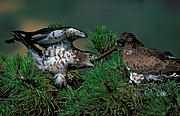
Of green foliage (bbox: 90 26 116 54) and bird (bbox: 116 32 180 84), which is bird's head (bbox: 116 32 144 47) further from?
green foliage (bbox: 90 26 116 54)

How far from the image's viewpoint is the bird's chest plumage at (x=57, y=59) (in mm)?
1633

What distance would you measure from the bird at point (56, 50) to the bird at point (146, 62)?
136mm

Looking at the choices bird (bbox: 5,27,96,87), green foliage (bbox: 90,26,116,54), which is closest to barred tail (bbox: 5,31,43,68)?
bird (bbox: 5,27,96,87)

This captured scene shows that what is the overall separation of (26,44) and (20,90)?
0.18 meters

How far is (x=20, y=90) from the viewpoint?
1510 mm

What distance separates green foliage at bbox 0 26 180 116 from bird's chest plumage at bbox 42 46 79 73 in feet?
0.10

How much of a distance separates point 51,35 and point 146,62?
12.1 inches

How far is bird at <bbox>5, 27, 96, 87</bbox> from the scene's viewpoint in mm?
1620

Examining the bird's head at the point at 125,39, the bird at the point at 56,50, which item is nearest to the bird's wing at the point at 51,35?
the bird at the point at 56,50

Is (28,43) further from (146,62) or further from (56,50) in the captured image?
(146,62)

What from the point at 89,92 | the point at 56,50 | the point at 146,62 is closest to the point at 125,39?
the point at 146,62

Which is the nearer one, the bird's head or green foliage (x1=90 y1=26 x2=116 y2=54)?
the bird's head

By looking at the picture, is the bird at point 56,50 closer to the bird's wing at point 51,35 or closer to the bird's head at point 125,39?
the bird's wing at point 51,35

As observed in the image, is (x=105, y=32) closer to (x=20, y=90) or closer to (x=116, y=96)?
(x=20, y=90)
